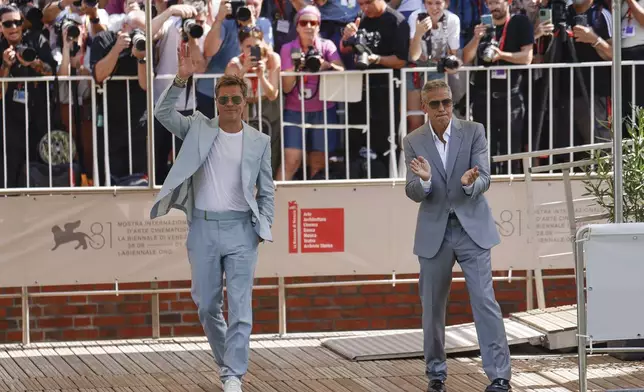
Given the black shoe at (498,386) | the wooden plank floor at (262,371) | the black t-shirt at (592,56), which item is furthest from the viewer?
the black t-shirt at (592,56)

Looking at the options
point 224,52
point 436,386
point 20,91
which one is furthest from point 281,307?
point 436,386

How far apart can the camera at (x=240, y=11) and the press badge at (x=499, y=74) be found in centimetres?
186

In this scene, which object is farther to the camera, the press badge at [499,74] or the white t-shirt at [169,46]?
the press badge at [499,74]

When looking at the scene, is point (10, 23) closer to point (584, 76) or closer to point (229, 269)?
point (229, 269)

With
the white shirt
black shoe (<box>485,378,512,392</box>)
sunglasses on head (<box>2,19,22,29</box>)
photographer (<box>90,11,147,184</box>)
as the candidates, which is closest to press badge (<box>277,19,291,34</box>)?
photographer (<box>90,11,147,184</box>)

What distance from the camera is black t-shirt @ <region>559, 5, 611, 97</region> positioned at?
10.4m

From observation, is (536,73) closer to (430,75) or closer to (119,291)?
(430,75)

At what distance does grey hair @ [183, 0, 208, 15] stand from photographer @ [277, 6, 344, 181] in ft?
2.10

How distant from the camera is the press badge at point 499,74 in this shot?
1027 cm

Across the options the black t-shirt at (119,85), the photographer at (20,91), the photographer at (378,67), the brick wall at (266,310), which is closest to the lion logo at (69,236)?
the photographer at (20,91)

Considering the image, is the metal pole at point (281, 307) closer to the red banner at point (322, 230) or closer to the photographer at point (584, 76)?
the red banner at point (322, 230)

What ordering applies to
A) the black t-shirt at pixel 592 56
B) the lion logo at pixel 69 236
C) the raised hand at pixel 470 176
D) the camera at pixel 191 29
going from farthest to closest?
the black t-shirt at pixel 592 56 → the camera at pixel 191 29 → the lion logo at pixel 69 236 → the raised hand at pixel 470 176

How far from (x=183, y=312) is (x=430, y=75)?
285 centimetres

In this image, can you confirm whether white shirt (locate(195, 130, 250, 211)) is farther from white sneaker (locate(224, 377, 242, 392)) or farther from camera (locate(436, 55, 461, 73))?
camera (locate(436, 55, 461, 73))
